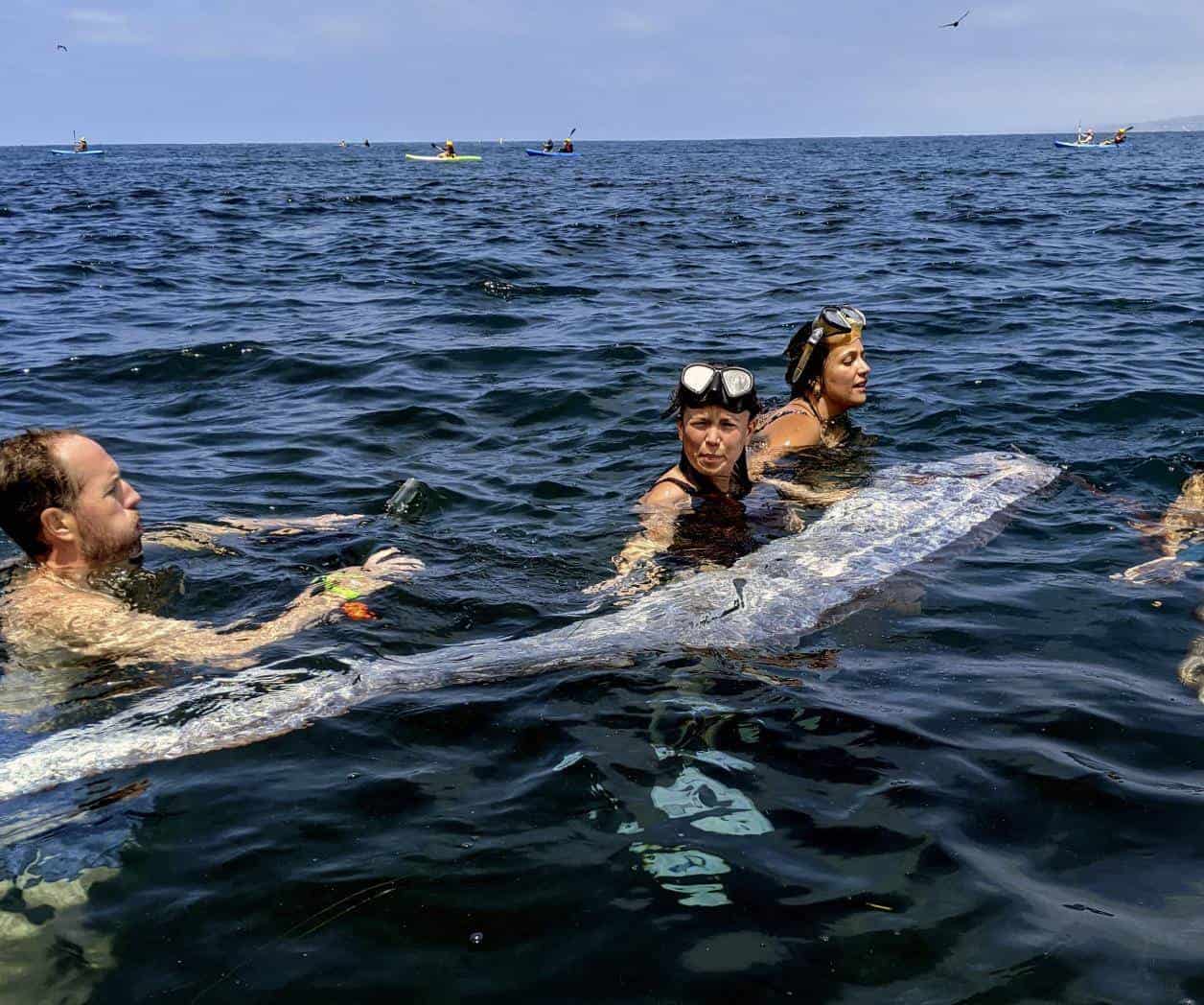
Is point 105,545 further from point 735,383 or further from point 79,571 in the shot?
point 735,383

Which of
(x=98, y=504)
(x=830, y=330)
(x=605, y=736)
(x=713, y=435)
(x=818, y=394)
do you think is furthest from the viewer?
(x=818, y=394)

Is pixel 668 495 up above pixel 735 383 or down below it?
below

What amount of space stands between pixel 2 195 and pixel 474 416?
31034 mm

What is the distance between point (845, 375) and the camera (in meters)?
8.48

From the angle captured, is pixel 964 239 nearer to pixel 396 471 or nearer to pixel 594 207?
pixel 594 207

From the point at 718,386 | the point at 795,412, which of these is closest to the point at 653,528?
the point at 718,386


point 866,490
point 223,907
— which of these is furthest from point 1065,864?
point 866,490

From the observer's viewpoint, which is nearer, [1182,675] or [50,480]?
[1182,675]

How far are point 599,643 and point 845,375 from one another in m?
4.29

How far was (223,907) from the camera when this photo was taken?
3.39 metres

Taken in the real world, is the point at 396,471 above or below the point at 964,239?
below

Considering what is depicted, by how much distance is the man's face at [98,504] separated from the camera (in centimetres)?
525

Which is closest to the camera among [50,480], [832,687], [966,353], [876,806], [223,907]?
[223,907]

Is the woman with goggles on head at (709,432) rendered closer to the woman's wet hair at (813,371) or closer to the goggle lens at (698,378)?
the goggle lens at (698,378)
